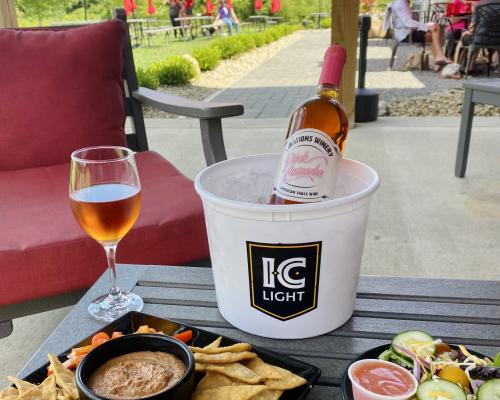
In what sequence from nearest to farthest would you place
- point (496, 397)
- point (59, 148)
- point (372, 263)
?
point (496, 397) < point (59, 148) < point (372, 263)

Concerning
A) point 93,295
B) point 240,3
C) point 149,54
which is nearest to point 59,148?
point 93,295

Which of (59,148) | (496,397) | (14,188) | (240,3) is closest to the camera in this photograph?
(496,397)

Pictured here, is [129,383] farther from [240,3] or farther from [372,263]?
[240,3]

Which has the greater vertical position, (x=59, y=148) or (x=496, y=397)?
(x=496, y=397)

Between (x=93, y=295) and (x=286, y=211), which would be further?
(x=93, y=295)

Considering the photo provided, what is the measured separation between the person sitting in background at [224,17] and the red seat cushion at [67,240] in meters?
11.3

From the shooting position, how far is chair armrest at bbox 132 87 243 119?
1.51 m

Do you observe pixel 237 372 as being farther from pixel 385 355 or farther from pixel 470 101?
pixel 470 101

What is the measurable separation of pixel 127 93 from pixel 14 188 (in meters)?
0.70

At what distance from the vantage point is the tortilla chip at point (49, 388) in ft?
1.83

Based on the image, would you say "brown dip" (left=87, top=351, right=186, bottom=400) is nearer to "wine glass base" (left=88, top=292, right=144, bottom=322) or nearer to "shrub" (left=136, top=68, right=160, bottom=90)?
"wine glass base" (left=88, top=292, right=144, bottom=322)

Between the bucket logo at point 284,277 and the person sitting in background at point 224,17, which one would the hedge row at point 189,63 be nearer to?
the person sitting in background at point 224,17

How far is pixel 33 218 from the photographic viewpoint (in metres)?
1.31

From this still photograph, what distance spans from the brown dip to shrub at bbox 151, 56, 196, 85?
21.5 ft
